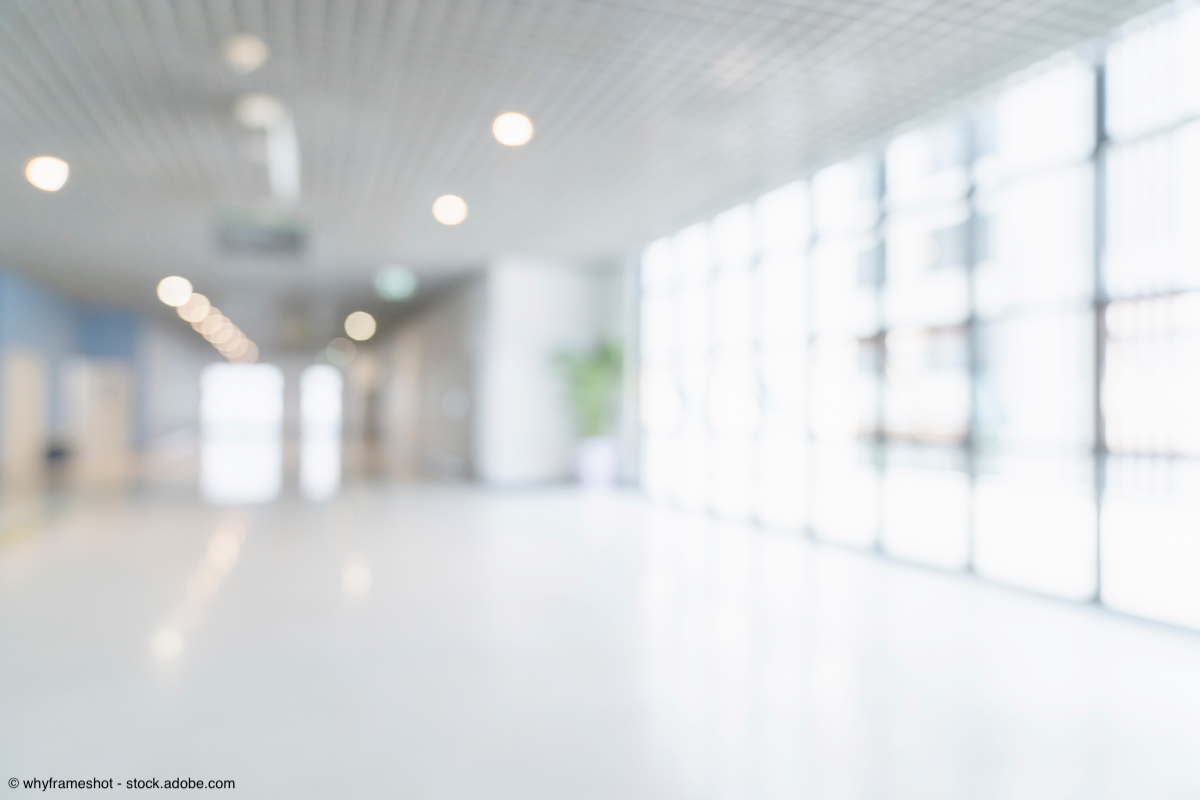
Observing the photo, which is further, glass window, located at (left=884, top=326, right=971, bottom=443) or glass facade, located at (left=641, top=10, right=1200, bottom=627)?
glass window, located at (left=884, top=326, right=971, bottom=443)

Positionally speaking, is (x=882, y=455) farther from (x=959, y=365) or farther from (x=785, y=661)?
(x=785, y=661)

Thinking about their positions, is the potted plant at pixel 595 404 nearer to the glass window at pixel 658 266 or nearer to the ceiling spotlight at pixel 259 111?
the glass window at pixel 658 266

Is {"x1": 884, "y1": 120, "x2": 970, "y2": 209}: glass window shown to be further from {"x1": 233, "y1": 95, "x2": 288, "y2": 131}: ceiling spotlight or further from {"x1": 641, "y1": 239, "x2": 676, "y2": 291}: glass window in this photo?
{"x1": 233, "y1": 95, "x2": 288, "y2": 131}: ceiling spotlight

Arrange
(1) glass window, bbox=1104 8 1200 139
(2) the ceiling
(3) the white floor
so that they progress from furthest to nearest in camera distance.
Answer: (1) glass window, bbox=1104 8 1200 139
(2) the ceiling
(3) the white floor

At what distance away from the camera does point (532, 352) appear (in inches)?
502

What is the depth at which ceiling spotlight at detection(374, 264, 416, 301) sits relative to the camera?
13195 millimetres

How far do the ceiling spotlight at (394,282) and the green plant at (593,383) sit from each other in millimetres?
3454

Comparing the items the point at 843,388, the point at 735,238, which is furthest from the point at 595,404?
the point at 843,388

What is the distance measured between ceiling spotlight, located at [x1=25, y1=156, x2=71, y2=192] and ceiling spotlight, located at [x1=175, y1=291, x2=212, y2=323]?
8.18m

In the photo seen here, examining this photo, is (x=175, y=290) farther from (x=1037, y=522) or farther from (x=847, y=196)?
(x=1037, y=522)

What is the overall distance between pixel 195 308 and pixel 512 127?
14972mm

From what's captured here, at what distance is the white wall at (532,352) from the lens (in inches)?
492

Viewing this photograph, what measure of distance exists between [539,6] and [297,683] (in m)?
4.11

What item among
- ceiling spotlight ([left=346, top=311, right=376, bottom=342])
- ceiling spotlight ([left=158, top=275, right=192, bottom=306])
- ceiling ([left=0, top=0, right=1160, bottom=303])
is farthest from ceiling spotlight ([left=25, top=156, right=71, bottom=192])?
ceiling spotlight ([left=346, top=311, right=376, bottom=342])
